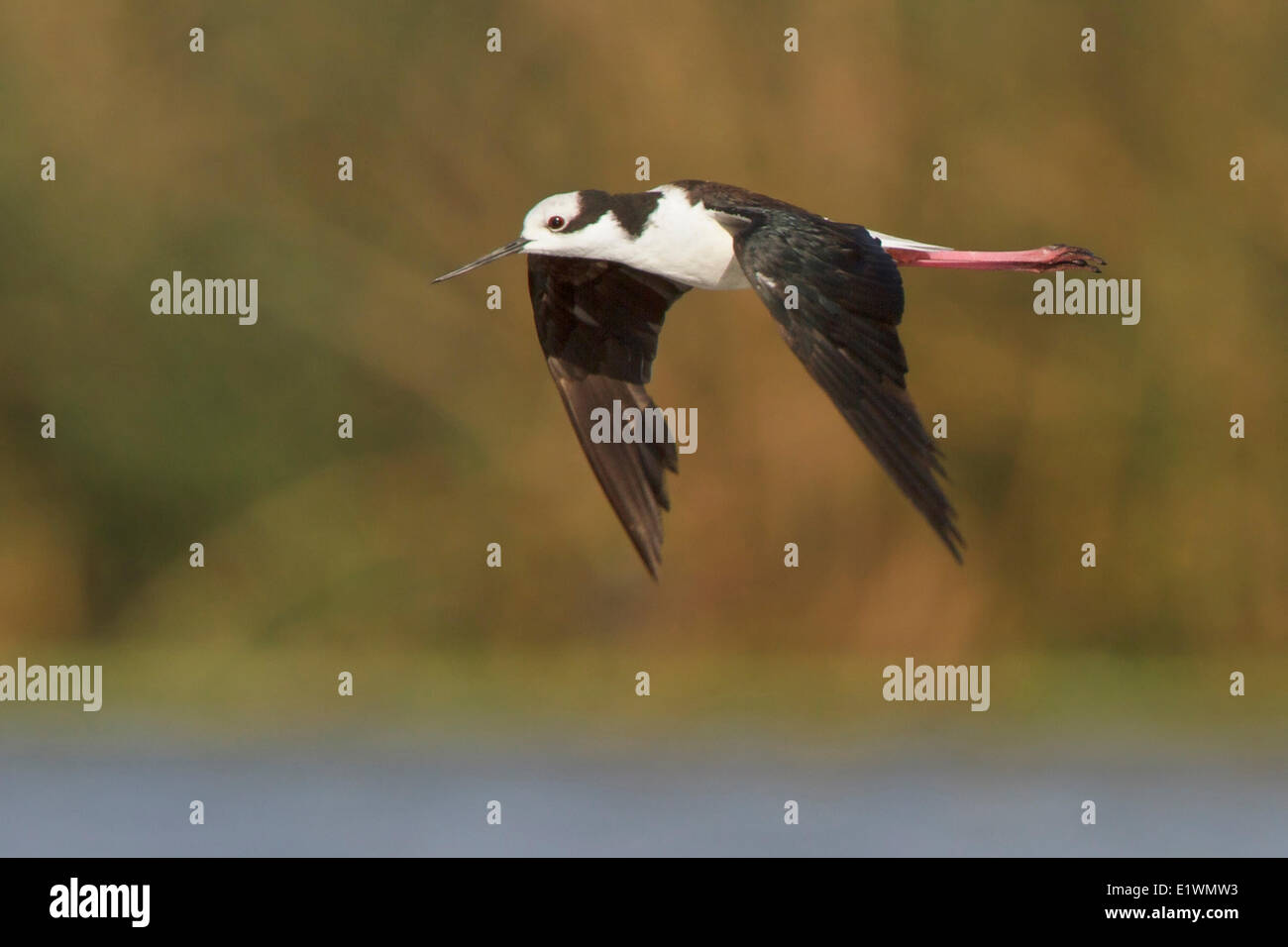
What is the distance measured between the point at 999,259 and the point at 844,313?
4.61 feet

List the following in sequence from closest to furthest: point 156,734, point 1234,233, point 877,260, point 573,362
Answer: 1. point 877,260
2. point 573,362
3. point 156,734
4. point 1234,233

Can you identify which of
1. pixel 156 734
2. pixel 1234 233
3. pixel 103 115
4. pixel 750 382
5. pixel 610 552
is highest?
pixel 103 115

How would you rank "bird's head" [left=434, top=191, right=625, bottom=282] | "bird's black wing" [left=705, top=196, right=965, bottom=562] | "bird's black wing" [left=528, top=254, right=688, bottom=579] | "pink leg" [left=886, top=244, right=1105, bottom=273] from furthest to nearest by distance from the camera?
1. "bird's black wing" [left=528, top=254, right=688, bottom=579]
2. "pink leg" [left=886, top=244, right=1105, bottom=273]
3. "bird's head" [left=434, top=191, right=625, bottom=282]
4. "bird's black wing" [left=705, top=196, right=965, bottom=562]

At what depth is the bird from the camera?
8.13m

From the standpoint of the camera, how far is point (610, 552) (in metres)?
15.4

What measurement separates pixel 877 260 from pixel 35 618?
8.46 m

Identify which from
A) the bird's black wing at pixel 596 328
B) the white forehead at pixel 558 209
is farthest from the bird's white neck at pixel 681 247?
the bird's black wing at pixel 596 328

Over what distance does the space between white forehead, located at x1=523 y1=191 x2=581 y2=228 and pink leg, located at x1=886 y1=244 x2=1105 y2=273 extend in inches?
53.5

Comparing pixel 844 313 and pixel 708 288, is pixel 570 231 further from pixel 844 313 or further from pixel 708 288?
pixel 844 313

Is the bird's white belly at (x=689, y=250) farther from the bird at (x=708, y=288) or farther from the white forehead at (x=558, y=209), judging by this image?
the white forehead at (x=558, y=209)

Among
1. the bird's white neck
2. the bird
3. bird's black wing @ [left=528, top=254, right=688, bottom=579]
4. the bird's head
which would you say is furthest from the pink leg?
the bird's head

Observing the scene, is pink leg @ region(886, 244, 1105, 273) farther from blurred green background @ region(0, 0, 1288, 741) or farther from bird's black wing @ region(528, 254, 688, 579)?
blurred green background @ region(0, 0, 1288, 741)

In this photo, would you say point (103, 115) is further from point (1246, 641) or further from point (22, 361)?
point (1246, 641)

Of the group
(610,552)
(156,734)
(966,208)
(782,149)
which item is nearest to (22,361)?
(156,734)
